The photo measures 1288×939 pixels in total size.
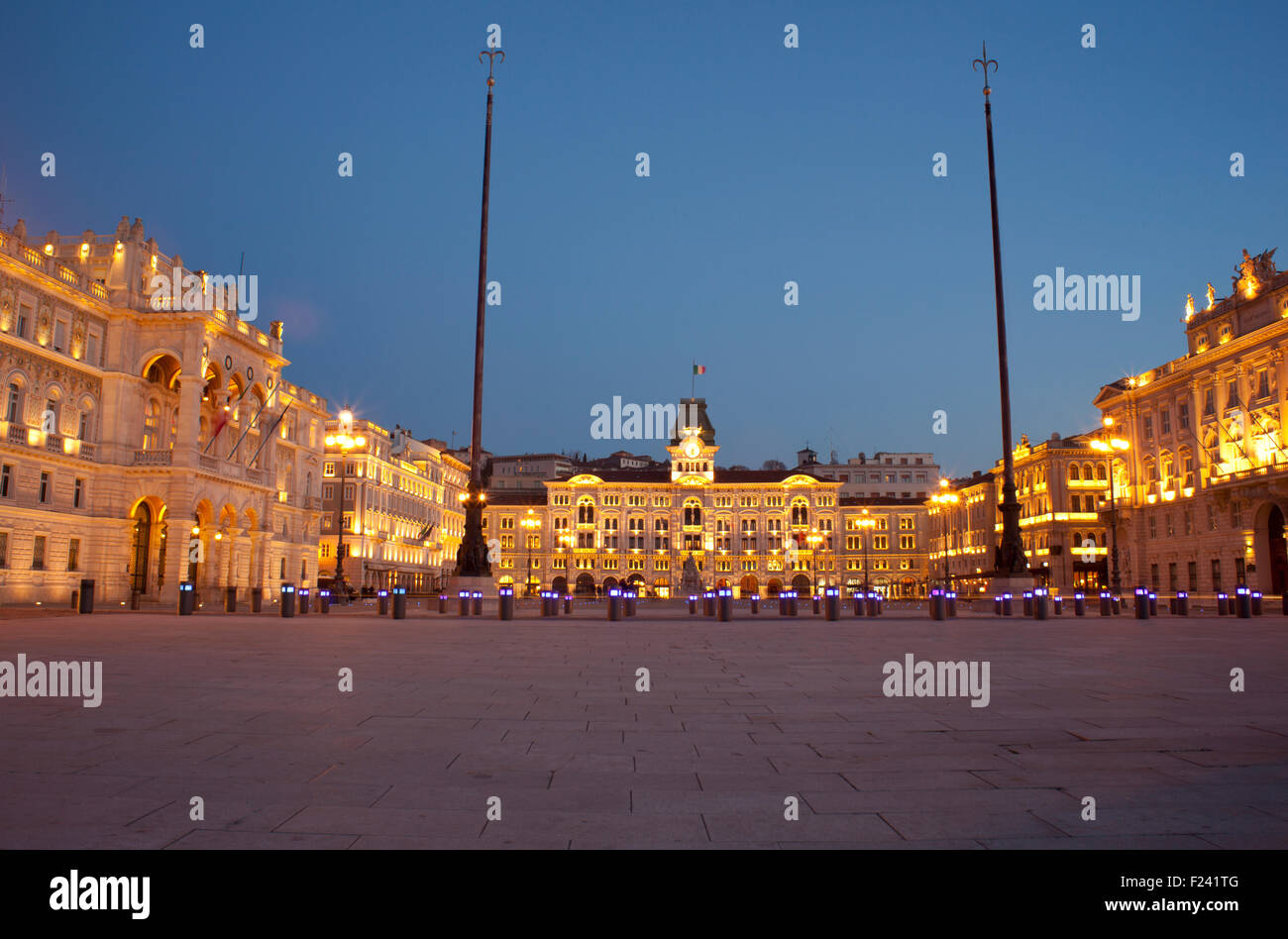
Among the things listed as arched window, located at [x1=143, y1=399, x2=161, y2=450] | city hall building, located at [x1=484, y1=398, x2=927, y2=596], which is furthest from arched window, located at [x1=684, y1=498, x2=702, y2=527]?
arched window, located at [x1=143, y1=399, x2=161, y2=450]

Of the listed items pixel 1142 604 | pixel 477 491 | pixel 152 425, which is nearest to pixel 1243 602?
pixel 1142 604

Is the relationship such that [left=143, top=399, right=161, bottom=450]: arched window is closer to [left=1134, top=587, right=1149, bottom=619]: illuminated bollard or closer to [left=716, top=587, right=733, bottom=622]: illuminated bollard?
[left=716, top=587, right=733, bottom=622]: illuminated bollard

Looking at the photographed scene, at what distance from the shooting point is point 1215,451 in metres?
58.9

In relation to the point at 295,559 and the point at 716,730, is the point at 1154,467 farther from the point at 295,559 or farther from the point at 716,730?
the point at 716,730

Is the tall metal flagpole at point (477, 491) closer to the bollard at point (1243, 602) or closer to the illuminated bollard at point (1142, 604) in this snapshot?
the illuminated bollard at point (1142, 604)

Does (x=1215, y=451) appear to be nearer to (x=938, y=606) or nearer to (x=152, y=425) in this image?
(x=938, y=606)

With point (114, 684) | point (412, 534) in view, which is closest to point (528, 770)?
point (114, 684)

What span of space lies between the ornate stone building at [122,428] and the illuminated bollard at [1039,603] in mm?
38066

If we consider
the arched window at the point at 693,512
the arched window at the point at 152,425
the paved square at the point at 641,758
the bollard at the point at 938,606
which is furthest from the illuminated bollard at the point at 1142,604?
the arched window at the point at 693,512

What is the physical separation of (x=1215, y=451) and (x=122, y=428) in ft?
224

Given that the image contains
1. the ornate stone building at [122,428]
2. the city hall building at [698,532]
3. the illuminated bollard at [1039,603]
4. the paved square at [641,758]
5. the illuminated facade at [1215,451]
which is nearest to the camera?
the paved square at [641,758]

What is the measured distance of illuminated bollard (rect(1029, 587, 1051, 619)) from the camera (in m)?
30.0

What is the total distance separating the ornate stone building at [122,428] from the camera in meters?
38.9

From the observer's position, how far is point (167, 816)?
485 centimetres
